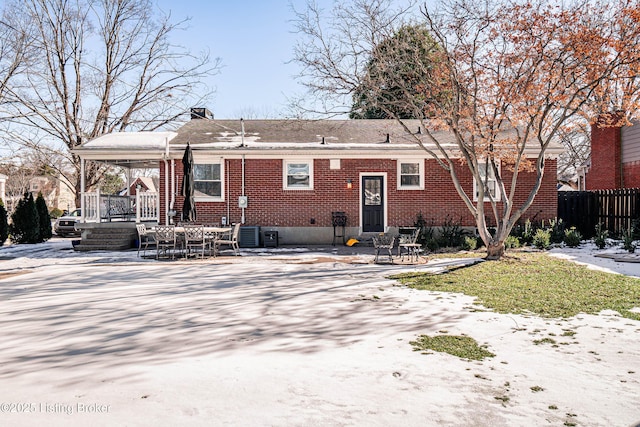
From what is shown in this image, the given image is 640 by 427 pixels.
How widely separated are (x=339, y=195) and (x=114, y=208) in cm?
911

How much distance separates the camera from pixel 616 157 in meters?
19.5

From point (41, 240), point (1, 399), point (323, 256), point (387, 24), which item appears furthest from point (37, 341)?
point (41, 240)

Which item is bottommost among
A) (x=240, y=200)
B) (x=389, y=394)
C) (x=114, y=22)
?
(x=389, y=394)

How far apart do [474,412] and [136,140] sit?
1610 cm

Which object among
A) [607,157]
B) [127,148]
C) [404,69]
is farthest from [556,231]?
[127,148]

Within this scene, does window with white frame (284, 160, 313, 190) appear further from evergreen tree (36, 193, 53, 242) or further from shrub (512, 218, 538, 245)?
evergreen tree (36, 193, 53, 242)

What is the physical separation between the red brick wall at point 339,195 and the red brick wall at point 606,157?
473 centimetres

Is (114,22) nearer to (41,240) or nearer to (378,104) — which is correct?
(41,240)

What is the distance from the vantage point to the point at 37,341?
16.9 ft

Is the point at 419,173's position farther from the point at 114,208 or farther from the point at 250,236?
the point at 114,208

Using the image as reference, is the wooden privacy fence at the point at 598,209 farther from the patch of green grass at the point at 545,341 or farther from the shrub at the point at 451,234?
the patch of green grass at the point at 545,341

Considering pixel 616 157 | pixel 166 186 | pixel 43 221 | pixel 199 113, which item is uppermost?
pixel 199 113

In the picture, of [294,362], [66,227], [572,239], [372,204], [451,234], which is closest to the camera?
[294,362]

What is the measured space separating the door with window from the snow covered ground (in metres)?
8.68
